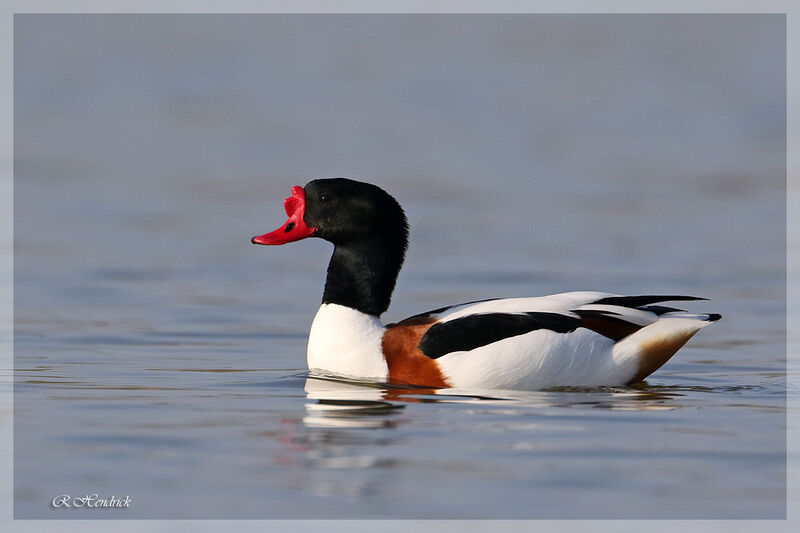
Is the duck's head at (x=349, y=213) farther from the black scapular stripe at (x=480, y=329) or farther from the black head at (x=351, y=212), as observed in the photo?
the black scapular stripe at (x=480, y=329)

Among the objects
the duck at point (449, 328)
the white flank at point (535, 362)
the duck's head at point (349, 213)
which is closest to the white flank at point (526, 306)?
the duck at point (449, 328)

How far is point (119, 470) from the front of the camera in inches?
269

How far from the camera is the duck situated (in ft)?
29.4

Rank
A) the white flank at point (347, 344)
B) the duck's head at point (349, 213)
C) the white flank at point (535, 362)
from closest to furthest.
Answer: the white flank at point (535, 362) < the white flank at point (347, 344) < the duck's head at point (349, 213)

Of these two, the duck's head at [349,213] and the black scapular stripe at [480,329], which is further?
the duck's head at [349,213]

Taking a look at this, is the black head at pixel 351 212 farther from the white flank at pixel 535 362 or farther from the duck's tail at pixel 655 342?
the duck's tail at pixel 655 342

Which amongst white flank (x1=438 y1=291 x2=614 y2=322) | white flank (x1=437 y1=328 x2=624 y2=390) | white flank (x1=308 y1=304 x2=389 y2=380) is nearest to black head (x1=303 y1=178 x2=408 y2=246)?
white flank (x1=308 y1=304 x2=389 y2=380)

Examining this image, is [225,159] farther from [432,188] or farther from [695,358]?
[695,358]

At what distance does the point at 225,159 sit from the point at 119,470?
13.4 meters

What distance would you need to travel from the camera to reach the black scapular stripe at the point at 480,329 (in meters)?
8.97

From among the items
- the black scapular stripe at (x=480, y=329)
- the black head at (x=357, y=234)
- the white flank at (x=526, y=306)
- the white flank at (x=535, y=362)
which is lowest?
the white flank at (x=535, y=362)

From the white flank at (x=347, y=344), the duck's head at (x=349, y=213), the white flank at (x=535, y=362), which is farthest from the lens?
the duck's head at (x=349, y=213)

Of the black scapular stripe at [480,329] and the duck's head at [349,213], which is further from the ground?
the duck's head at [349,213]

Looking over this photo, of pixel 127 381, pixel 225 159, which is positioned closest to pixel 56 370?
pixel 127 381
